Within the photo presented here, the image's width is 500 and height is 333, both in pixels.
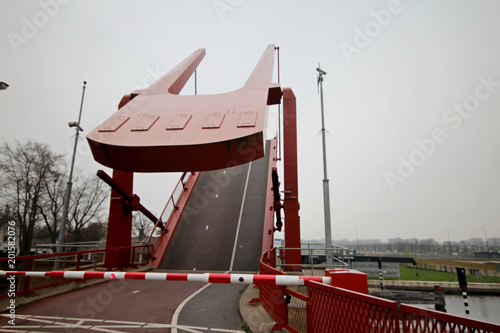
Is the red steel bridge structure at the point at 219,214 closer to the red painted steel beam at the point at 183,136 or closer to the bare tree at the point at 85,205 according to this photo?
the red painted steel beam at the point at 183,136

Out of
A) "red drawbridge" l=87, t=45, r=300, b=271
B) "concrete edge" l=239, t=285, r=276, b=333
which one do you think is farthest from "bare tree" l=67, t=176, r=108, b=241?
"concrete edge" l=239, t=285, r=276, b=333

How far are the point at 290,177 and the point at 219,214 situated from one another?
6286 millimetres

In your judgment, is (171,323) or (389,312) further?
(171,323)

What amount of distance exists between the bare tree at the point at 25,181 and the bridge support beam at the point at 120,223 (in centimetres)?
1785

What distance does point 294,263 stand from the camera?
11.1 metres

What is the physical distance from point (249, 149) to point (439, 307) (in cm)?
1834

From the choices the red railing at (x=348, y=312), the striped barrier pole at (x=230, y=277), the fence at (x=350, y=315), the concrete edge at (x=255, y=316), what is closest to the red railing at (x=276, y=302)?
the fence at (x=350, y=315)

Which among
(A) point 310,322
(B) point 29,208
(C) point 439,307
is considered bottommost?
(C) point 439,307

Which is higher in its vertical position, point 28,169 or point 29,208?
point 28,169

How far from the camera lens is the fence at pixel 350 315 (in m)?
2.26

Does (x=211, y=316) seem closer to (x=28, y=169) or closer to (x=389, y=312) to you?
(x=389, y=312)

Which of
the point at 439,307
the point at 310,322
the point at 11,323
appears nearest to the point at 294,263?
the point at 310,322

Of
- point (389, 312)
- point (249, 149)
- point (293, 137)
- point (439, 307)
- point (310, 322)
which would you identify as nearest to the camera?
point (389, 312)

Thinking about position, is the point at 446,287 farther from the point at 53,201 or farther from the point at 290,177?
the point at 53,201
